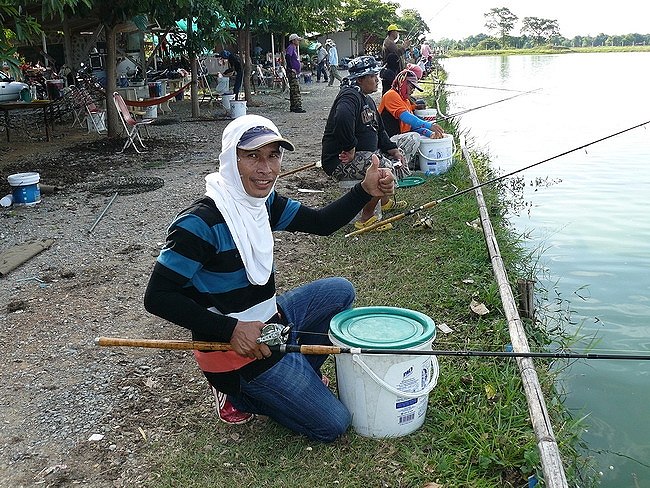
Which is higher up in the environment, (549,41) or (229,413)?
(549,41)

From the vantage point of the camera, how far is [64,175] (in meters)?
9.29

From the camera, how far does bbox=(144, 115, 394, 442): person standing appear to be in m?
2.65

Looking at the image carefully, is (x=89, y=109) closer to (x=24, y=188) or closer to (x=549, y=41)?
(x=24, y=188)

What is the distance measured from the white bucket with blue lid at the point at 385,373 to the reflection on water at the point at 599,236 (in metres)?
1.08

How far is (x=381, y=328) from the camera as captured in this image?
3092 millimetres

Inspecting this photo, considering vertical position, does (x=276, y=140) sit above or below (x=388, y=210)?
above

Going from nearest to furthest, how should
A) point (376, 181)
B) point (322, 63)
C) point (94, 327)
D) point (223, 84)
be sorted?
point (376, 181), point (94, 327), point (223, 84), point (322, 63)

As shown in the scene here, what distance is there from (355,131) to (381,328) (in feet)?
12.0

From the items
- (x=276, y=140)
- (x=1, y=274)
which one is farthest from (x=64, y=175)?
(x=276, y=140)

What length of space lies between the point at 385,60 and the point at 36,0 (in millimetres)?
5479

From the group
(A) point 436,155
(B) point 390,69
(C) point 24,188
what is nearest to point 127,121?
(C) point 24,188

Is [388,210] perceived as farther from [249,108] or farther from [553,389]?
[249,108]

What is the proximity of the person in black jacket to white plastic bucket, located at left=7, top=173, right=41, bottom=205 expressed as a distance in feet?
12.2

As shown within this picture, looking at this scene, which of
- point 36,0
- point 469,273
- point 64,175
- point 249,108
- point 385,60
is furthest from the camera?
point 249,108
